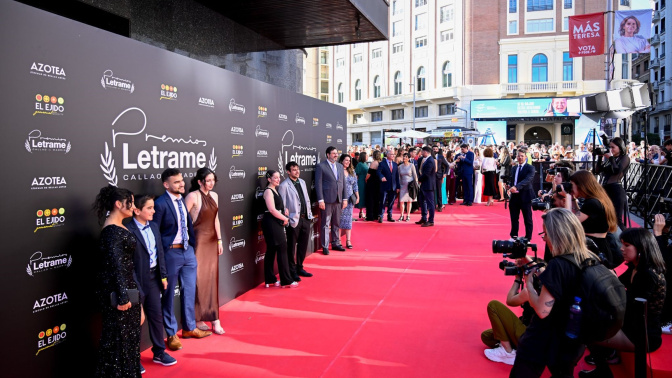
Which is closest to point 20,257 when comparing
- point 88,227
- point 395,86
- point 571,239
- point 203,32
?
point 88,227

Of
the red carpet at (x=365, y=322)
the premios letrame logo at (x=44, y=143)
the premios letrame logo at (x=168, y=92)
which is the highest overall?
the premios letrame logo at (x=168, y=92)

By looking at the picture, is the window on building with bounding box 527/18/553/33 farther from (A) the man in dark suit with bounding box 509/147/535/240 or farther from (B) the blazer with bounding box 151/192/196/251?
(B) the blazer with bounding box 151/192/196/251

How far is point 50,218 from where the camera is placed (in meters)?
4.18

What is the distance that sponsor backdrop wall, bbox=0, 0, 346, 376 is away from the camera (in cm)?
388

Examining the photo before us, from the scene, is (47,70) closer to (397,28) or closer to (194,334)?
(194,334)

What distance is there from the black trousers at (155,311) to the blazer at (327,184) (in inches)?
203

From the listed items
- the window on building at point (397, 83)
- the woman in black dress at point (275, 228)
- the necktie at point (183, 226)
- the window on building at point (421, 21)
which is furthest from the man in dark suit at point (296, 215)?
the window on building at point (397, 83)

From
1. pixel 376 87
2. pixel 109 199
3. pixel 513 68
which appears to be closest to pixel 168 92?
pixel 109 199

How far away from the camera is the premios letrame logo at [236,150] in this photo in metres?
7.28

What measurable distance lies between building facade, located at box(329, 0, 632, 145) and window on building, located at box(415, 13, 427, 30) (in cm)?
10

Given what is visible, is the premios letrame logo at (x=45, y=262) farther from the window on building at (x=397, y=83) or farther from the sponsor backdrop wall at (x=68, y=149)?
the window on building at (x=397, y=83)

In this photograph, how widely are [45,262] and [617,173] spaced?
7.89 m

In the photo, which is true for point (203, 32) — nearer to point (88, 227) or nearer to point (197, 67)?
point (197, 67)

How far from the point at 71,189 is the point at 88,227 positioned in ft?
1.26
